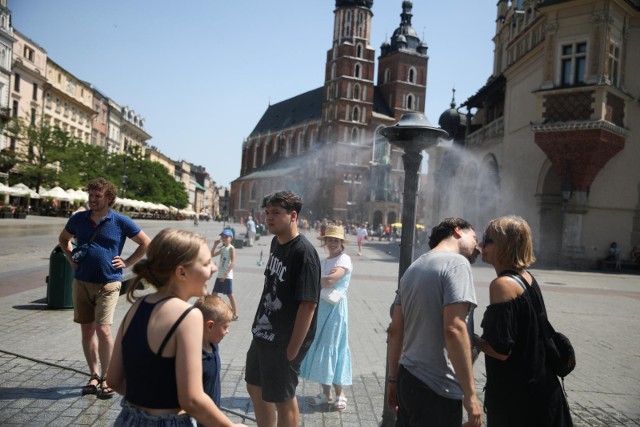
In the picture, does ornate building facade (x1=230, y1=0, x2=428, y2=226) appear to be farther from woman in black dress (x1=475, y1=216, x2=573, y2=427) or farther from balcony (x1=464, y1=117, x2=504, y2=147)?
woman in black dress (x1=475, y1=216, x2=573, y2=427)

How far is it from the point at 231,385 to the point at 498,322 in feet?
10.4

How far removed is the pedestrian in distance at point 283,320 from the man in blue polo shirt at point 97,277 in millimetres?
1770

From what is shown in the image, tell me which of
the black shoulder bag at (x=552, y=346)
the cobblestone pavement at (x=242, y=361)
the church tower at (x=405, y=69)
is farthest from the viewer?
the church tower at (x=405, y=69)

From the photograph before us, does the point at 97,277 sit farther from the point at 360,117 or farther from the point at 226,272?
the point at 360,117

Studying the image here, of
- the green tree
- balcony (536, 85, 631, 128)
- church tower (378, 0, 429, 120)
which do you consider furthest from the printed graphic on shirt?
church tower (378, 0, 429, 120)

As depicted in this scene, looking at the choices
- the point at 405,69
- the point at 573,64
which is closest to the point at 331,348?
the point at 573,64

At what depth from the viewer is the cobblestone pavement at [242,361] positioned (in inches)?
175

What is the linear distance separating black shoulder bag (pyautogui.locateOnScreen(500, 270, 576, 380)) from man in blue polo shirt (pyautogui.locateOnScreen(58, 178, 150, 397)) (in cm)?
331

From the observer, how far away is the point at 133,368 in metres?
2.15

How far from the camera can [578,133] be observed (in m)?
22.0

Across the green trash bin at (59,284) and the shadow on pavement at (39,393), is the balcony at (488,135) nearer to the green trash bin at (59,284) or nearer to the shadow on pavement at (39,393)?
the green trash bin at (59,284)

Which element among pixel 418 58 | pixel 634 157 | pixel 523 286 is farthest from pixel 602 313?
pixel 418 58

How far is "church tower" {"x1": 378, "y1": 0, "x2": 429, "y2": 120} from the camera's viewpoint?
8438 centimetres

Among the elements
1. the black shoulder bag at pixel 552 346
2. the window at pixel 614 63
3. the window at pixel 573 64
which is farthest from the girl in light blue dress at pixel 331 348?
the window at pixel 614 63
